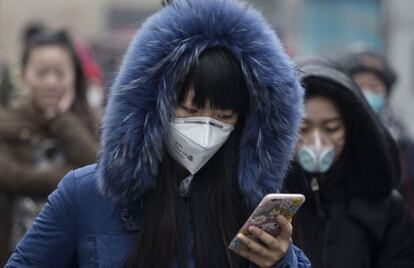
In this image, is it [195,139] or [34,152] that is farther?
[34,152]

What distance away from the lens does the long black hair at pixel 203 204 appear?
279 centimetres

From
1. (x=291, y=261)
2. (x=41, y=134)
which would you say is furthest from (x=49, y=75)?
(x=291, y=261)

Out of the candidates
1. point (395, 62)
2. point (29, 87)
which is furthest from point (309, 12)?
point (29, 87)

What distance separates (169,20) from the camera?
9.49 feet

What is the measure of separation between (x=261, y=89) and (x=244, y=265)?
49 centimetres

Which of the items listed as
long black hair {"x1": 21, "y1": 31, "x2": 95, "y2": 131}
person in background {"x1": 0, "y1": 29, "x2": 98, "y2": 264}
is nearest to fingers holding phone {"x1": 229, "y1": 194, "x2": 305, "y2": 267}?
person in background {"x1": 0, "y1": 29, "x2": 98, "y2": 264}

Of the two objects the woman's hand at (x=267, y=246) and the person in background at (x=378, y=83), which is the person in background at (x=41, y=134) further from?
the woman's hand at (x=267, y=246)

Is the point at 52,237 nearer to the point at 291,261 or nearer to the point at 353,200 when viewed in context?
the point at 291,261

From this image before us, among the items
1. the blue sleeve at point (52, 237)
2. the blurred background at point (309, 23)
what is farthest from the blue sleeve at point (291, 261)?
the blurred background at point (309, 23)

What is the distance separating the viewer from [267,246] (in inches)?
109

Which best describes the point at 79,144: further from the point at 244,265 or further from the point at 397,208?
the point at 244,265

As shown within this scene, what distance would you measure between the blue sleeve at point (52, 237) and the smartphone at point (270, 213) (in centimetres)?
46

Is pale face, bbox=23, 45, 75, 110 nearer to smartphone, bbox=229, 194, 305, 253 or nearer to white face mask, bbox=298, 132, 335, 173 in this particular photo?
white face mask, bbox=298, 132, 335, 173

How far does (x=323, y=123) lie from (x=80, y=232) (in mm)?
1314
